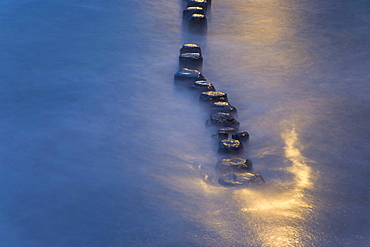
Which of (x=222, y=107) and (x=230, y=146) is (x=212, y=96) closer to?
(x=222, y=107)

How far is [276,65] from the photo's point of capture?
5.02 m

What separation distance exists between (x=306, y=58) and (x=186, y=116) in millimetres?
1873

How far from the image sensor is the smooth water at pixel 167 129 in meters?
2.68

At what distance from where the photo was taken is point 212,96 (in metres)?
4.09

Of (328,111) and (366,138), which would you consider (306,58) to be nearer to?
(328,111)

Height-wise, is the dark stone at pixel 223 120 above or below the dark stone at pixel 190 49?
below

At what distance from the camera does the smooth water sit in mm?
2678

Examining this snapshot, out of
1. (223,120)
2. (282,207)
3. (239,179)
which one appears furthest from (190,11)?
(282,207)

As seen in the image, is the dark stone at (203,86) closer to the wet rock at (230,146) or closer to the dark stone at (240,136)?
the dark stone at (240,136)

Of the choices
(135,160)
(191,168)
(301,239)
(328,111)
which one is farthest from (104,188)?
(328,111)

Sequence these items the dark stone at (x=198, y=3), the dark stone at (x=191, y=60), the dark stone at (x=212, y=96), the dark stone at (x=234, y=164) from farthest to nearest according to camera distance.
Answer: the dark stone at (x=198, y=3)
the dark stone at (x=191, y=60)
the dark stone at (x=212, y=96)
the dark stone at (x=234, y=164)

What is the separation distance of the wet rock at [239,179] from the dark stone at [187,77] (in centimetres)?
148

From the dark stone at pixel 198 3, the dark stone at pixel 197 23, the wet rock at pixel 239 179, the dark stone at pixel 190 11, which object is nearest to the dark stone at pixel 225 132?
the wet rock at pixel 239 179

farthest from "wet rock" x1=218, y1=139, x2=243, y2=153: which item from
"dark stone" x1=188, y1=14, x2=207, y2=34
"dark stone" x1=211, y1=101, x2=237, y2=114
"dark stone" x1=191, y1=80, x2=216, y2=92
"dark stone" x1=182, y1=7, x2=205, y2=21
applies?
"dark stone" x1=182, y1=7, x2=205, y2=21
